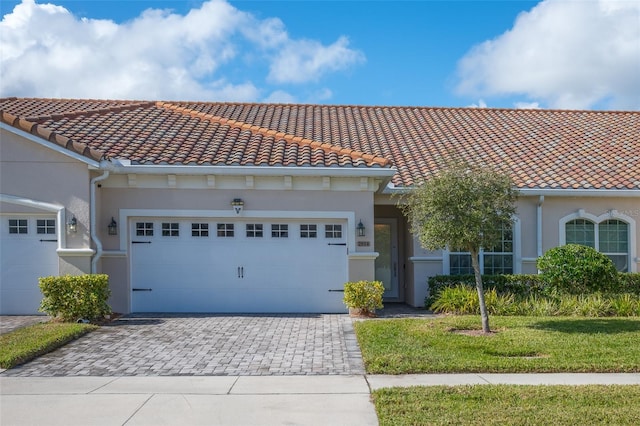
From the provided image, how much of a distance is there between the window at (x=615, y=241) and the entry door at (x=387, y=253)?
5.37 metres

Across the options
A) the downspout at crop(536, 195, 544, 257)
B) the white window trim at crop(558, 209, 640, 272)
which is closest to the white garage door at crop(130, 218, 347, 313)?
the downspout at crop(536, 195, 544, 257)

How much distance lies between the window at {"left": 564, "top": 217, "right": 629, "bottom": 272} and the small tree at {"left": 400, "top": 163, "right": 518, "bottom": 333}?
5.61 m

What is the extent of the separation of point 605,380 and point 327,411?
12.4 ft

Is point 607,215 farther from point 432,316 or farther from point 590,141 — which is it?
point 432,316

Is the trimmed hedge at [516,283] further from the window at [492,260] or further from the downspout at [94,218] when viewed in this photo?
the downspout at [94,218]

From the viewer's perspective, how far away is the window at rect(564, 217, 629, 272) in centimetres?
1541

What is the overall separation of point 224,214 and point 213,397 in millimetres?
6832

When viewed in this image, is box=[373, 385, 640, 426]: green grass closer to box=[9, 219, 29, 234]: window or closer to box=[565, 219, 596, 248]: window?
box=[565, 219, 596, 248]: window

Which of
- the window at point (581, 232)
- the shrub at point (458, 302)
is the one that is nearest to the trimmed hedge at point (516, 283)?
the shrub at point (458, 302)

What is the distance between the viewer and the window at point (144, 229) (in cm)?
1345

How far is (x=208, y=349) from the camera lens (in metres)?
9.58

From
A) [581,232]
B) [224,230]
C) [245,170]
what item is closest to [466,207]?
[245,170]

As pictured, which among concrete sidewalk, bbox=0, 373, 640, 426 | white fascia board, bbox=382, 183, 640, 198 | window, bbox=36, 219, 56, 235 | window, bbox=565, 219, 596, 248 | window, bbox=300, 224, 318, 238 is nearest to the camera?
concrete sidewalk, bbox=0, 373, 640, 426

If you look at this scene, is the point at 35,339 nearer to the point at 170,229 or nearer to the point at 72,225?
the point at 72,225
